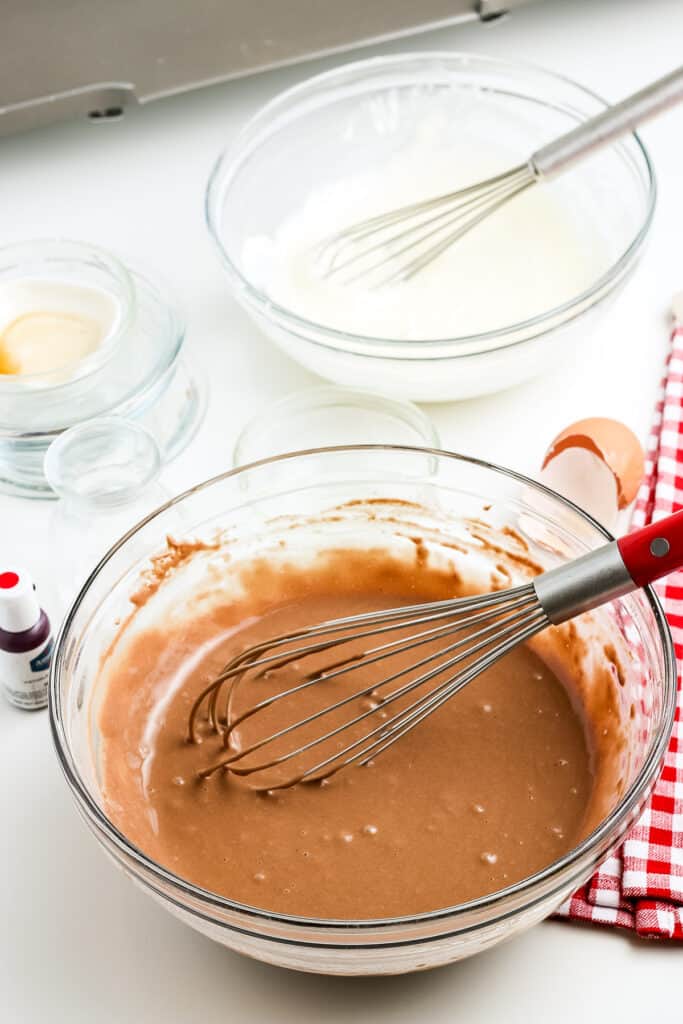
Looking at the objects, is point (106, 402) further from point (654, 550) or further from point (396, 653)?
point (654, 550)

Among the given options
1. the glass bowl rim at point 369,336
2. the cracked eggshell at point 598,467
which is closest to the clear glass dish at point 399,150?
the glass bowl rim at point 369,336

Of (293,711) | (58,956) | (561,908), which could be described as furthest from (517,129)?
(58,956)

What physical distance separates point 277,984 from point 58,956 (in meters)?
0.16

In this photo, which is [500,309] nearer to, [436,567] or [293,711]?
[436,567]

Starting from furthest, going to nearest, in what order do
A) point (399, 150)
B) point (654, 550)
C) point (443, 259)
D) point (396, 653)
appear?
point (399, 150)
point (443, 259)
point (396, 653)
point (654, 550)

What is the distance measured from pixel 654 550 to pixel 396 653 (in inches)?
7.8

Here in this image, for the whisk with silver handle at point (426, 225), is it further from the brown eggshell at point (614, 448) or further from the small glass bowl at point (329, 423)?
the brown eggshell at point (614, 448)

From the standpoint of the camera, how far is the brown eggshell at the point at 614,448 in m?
1.07

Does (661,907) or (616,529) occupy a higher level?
(616,529)

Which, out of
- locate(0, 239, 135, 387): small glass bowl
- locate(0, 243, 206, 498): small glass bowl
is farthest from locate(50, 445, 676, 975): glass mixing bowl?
locate(0, 239, 135, 387): small glass bowl

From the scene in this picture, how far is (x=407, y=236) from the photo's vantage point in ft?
4.26

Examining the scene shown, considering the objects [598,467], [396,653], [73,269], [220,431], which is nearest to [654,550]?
[396,653]

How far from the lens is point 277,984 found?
2.81 feet

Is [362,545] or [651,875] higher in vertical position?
[362,545]
